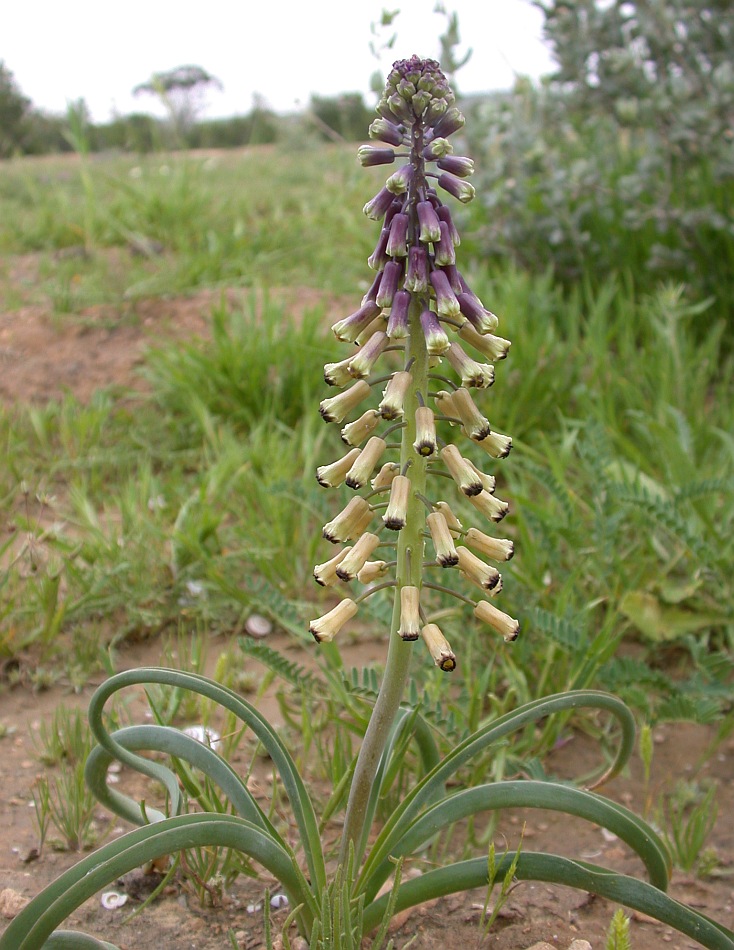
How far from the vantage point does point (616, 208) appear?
4.93 meters

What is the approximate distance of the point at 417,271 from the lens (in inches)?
56.1

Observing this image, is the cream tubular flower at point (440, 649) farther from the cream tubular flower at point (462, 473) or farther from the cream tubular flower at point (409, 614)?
the cream tubular flower at point (462, 473)

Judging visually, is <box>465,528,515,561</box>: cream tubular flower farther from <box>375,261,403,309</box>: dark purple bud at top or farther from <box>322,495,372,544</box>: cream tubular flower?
<box>375,261,403,309</box>: dark purple bud at top

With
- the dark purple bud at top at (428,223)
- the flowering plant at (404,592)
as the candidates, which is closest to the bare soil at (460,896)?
the flowering plant at (404,592)

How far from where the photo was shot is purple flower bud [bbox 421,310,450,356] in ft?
4.55

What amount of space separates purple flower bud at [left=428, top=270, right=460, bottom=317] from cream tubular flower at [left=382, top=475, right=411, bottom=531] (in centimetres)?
26

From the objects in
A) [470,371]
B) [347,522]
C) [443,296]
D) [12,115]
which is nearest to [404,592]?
[347,522]

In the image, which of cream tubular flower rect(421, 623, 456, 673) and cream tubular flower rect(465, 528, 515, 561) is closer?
cream tubular flower rect(421, 623, 456, 673)

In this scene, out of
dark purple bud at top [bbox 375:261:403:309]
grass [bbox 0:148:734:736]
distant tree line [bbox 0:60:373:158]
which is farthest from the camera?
distant tree line [bbox 0:60:373:158]

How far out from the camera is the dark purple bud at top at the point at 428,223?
54.9 inches

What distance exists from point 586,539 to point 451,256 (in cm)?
169

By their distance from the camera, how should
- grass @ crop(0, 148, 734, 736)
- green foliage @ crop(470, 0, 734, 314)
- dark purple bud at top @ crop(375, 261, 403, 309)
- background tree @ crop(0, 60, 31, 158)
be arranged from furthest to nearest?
1. background tree @ crop(0, 60, 31, 158)
2. green foliage @ crop(470, 0, 734, 314)
3. grass @ crop(0, 148, 734, 736)
4. dark purple bud at top @ crop(375, 261, 403, 309)

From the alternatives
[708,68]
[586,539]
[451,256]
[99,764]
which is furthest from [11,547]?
[708,68]

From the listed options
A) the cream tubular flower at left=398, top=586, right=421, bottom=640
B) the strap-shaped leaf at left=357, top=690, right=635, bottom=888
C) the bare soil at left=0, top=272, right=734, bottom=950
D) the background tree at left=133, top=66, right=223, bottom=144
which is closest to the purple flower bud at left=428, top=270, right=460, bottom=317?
the cream tubular flower at left=398, top=586, right=421, bottom=640
